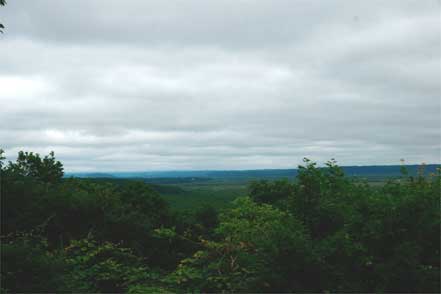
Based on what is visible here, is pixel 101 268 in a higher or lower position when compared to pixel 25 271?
lower

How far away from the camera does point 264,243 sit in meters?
12.0

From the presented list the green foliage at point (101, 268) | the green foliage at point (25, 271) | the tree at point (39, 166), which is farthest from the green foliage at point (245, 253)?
the tree at point (39, 166)

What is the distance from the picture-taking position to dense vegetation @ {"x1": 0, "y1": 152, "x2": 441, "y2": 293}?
11.4 m

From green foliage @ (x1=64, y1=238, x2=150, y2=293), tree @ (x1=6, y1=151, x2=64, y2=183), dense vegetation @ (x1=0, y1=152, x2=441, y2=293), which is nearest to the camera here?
dense vegetation @ (x1=0, y1=152, x2=441, y2=293)

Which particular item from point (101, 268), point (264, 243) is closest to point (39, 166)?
point (101, 268)

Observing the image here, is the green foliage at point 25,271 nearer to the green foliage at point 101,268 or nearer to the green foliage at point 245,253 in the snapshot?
the green foliage at point 101,268

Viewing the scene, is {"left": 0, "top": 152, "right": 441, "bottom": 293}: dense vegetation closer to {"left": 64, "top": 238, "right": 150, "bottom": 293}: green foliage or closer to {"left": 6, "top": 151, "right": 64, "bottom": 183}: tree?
{"left": 64, "top": 238, "right": 150, "bottom": 293}: green foliage

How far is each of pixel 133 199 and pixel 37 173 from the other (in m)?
12.0

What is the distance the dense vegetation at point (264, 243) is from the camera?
37.3ft

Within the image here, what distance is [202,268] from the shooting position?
1734cm

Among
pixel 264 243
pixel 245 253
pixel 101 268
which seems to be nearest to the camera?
pixel 264 243

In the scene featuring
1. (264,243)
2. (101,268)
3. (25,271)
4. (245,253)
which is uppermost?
(264,243)

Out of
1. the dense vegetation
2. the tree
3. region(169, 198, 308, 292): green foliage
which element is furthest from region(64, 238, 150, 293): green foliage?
the tree

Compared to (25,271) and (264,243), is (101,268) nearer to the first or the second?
(25,271)
